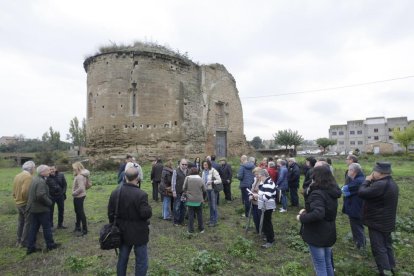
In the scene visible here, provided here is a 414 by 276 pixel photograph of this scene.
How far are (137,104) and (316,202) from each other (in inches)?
674

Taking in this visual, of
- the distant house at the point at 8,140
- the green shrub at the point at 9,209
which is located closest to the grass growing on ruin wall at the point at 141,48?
the green shrub at the point at 9,209

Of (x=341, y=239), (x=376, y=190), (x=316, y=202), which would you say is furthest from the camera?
(x=341, y=239)

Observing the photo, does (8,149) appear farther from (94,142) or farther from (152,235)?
(152,235)

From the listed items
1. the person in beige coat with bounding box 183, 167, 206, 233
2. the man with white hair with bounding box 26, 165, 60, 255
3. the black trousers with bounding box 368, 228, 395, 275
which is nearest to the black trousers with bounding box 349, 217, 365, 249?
the black trousers with bounding box 368, 228, 395, 275

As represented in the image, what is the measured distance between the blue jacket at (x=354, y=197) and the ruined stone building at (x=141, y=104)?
1557cm

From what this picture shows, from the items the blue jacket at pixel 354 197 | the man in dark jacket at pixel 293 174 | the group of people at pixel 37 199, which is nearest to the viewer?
the blue jacket at pixel 354 197

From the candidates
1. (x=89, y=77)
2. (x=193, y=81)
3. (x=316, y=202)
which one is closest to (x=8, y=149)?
(x=89, y=77)

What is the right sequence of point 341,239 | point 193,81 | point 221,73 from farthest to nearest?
point 221,73, point 193,81, point 341,239

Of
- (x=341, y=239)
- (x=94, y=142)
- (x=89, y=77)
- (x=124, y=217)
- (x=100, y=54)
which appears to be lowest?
(x=341, y=239)

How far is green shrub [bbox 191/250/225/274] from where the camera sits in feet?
15.6

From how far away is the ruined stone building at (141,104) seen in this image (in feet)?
63.3

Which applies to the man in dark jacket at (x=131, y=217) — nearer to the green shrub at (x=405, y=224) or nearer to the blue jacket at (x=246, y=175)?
the blue jacket at (x=246, y=175)

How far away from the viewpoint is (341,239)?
6258mm

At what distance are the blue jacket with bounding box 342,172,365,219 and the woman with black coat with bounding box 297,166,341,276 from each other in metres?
1.81
